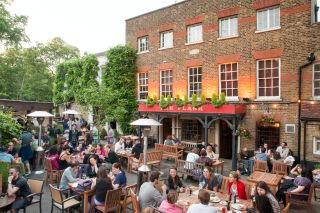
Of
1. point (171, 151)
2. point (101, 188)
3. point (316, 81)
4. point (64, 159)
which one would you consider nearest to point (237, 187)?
point (101, 188)

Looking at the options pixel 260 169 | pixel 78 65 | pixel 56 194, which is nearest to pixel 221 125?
pixel 260 169

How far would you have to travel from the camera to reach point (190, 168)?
34.2 ft

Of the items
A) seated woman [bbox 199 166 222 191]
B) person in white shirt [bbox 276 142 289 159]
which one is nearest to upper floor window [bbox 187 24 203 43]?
person in white shirt [bbox 276 142 289 159]

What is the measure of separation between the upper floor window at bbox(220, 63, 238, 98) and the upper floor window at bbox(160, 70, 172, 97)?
3.83 metres

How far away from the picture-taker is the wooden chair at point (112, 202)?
6398 millimetres

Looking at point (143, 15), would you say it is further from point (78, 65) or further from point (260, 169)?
point (260, 169)

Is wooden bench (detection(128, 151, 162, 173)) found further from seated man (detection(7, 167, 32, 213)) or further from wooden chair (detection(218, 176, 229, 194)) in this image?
seated man (detection(7, 167, 32, 213))

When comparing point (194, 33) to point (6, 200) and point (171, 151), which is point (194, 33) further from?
point (6, 200)

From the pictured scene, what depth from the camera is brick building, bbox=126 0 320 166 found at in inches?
484

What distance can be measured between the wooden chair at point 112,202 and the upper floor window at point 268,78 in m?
9.64

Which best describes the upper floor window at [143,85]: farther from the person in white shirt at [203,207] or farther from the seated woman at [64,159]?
the person in white shirt at [203,207]

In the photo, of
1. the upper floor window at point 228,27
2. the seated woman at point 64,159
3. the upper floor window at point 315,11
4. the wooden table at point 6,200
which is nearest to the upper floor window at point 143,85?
the upper floor window at point 228,27

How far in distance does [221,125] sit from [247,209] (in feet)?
32.8

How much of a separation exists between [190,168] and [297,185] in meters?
3.92
